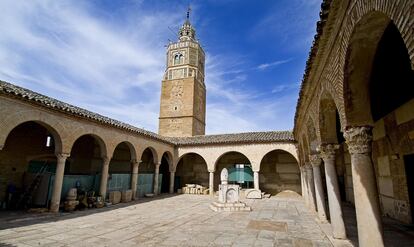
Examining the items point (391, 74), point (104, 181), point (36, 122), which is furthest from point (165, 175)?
point (391, 74)

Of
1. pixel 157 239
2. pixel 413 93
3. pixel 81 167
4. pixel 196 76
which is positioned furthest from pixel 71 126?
pixel 196 76

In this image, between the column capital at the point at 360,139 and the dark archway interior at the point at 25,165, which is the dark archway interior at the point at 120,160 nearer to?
the dark archway interior at the point at 25,165

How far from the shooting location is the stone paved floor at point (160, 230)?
6.54m

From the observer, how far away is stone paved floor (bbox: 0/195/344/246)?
6543mm

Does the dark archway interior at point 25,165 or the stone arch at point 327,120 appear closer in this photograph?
the stone arch at point 327,120

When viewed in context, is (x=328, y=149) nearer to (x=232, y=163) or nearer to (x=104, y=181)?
(x=104, y=181)

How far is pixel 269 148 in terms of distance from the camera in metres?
18.7

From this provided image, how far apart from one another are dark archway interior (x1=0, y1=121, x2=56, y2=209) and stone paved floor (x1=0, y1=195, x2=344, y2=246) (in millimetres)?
2857

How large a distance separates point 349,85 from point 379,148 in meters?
7.02

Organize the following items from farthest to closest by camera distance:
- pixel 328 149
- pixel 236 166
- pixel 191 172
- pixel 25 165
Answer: pixel 191 172
pixel 236 166
pixel 25 165
pixel 328 149

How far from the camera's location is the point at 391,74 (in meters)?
5.51

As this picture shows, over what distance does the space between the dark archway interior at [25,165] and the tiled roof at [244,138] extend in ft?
34.2

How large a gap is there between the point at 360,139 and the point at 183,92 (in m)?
27.3

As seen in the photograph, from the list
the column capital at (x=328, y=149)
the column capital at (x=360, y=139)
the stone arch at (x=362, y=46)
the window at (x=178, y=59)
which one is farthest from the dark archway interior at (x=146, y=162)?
the stone arch at (x=362, y=46)
